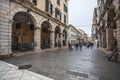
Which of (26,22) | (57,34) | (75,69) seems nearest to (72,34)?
(57,34)

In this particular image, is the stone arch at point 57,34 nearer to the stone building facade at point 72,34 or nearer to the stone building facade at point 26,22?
the stone building facade at point 26,22

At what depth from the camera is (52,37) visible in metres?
21.0

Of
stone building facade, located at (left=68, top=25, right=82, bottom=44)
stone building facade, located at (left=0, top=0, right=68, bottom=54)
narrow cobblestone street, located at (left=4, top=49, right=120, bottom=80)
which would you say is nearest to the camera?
narrow cobblestone street, located at (left=4, top=49, right=120, bottom=80)

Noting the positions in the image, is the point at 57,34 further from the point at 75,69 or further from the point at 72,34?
the point at 72,34

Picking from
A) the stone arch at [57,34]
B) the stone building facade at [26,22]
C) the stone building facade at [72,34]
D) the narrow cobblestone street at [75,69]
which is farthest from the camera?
the stone building facade at [72,34]

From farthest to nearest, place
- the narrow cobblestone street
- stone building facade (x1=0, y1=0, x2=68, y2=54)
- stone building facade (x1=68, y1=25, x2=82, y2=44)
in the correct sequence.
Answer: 1. stone building facade (x1=68, y1=25, x2=82, y2=44)
2. stone building facade (x1=0, y1=0, x2=68, y2=54)
3. the narrow cobblestone street

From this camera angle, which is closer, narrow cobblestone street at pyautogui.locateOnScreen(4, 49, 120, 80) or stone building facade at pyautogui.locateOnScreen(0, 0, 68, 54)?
narrow cobblestone street at pyautogui.locateOnScreen(4, 49, 120, 80)

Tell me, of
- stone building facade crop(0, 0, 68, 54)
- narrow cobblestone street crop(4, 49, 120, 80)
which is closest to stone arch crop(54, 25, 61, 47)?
stone building facade crop(0, 0, 68, 54)

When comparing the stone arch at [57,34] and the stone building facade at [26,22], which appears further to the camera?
the stone arch at [57,34]

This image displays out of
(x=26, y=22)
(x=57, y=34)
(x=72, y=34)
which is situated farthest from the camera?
(x=72, y=34)

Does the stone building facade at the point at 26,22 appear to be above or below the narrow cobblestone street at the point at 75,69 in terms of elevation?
above

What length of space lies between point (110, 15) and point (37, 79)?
1116cm

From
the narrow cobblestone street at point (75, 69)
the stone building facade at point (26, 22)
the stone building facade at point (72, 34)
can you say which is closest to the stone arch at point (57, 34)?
the stone building facade at point (26, 22)

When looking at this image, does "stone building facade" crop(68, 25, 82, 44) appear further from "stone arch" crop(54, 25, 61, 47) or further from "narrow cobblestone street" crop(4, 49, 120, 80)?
"narrow cobblestone street" crop(4, 49, 120, 80)
